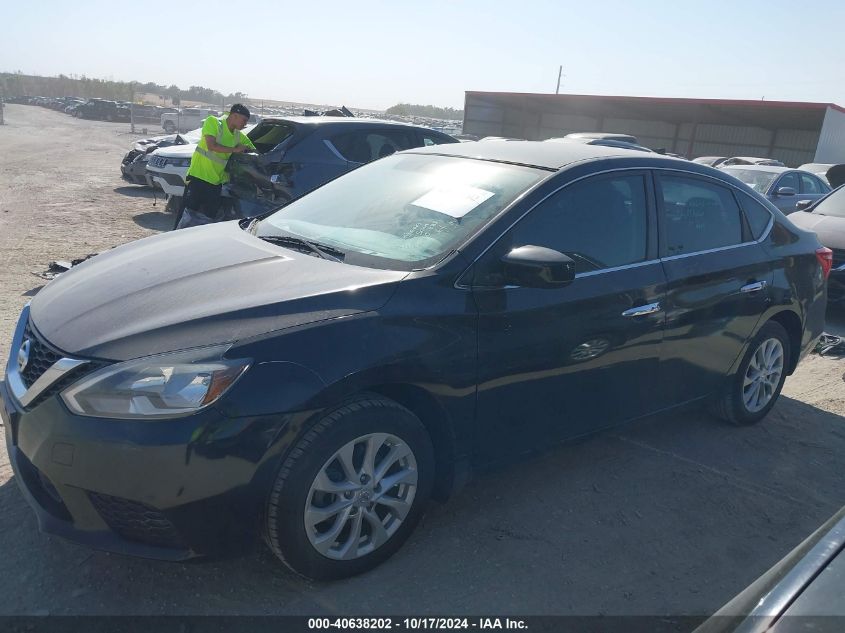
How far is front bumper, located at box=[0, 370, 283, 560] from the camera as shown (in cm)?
232

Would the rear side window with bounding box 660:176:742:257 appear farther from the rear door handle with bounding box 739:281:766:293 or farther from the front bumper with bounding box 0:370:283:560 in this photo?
the front bumper with bounding box 0:370:283:560

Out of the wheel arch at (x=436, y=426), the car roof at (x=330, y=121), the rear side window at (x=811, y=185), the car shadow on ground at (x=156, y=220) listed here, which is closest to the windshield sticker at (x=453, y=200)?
the wheel arch at (x=436, y=426)

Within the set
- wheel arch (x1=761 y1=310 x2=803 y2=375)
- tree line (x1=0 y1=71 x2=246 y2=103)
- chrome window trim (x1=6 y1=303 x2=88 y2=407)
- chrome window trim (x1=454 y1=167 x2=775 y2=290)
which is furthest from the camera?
tree line (x1=0 y1=71 x2=246 y2=103)

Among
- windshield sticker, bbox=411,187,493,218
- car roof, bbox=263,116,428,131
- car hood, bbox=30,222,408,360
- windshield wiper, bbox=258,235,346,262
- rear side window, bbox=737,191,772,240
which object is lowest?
car hood, bbox=30,222,408,360

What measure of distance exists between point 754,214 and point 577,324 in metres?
1.86

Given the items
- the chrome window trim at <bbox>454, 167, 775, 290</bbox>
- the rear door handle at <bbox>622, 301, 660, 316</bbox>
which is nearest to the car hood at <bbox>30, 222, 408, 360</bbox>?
the chrome window trim at <bbox>454, 167, 775, 290</bbox>

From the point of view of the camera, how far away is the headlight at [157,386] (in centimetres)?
235

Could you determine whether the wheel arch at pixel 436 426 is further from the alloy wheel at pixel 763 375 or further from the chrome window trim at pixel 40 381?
the alloy wheel at pixel 763 375

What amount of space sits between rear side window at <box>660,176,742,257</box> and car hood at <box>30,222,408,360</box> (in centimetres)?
172

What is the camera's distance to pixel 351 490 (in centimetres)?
268

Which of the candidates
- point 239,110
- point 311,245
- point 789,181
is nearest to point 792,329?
point 311,245

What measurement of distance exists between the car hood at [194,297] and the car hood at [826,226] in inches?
245

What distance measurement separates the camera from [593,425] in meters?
3.53

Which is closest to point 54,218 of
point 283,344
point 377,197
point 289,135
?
point 289,135
